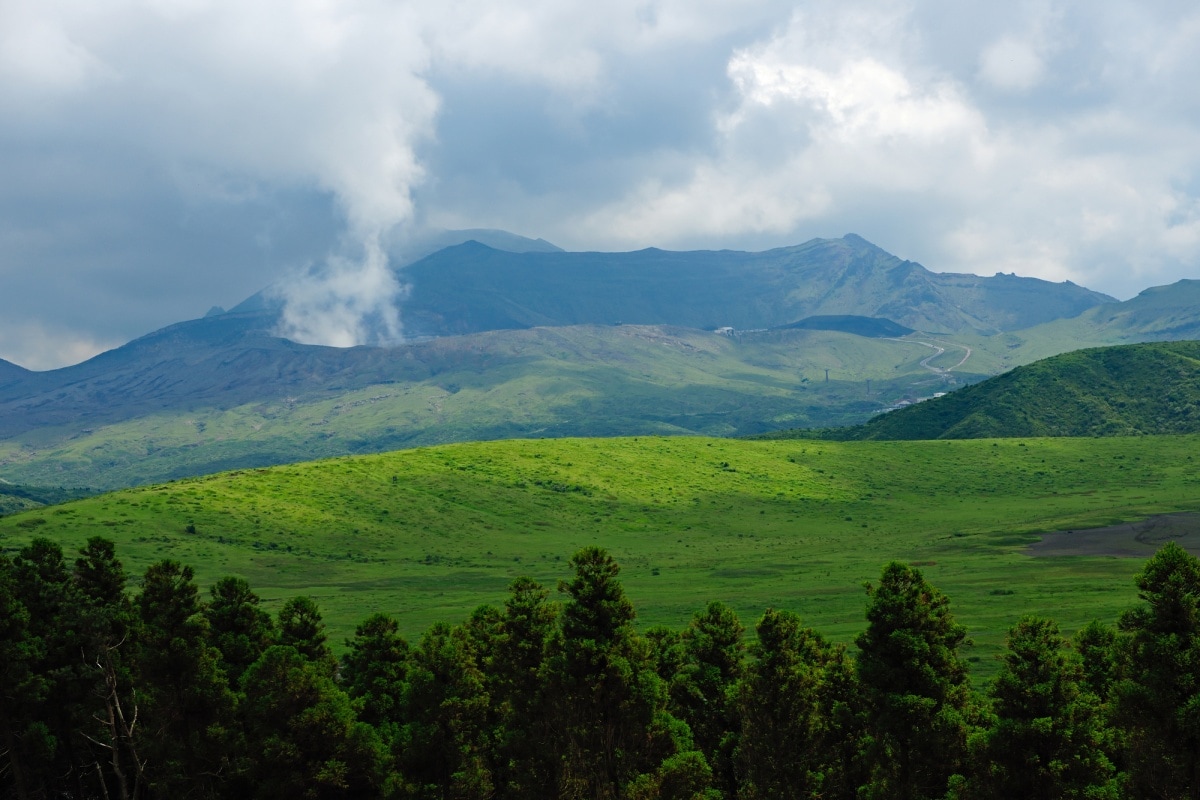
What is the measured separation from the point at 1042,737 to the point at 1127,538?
11195cm

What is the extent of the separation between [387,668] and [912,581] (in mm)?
26734

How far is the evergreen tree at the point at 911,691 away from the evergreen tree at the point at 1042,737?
79.0 inches

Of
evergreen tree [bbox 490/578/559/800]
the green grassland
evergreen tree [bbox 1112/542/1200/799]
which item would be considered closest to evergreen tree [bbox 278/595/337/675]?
evergreen tree [bbox 490/578/559/800]

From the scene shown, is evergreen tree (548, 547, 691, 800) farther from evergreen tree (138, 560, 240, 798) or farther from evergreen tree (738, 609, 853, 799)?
evergreen tree (138, 560, 240, 798)

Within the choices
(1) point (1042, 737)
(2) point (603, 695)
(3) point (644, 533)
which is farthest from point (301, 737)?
(3) point (644, 533)

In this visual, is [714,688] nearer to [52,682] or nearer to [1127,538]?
[52,682]

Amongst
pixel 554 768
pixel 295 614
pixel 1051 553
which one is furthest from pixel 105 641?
pixel 1051 553

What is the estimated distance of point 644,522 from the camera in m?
173

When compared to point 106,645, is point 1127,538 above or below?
below

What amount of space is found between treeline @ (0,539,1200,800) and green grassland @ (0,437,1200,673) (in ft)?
135

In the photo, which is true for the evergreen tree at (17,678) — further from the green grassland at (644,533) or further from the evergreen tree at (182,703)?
the green grassland at (644,533)

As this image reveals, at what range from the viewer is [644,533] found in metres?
166

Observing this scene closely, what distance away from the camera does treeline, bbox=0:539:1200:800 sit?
3350cm

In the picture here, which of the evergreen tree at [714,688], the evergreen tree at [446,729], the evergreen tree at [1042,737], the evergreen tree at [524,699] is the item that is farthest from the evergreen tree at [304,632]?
the evergreen tree at [1042,737]
